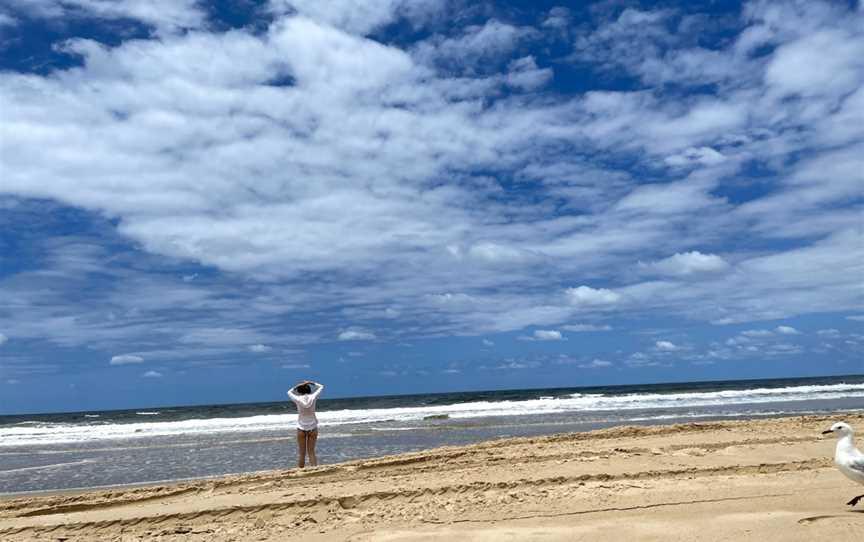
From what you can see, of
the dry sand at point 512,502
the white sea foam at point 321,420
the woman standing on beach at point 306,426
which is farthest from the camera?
the white sea foam at point 321,420

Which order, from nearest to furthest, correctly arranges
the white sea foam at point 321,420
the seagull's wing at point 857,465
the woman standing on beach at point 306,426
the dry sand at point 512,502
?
1. the seagull's wing at point 857,465
2. the dry sand at point 512,502
3. the woman standing on beach at point 306,426
4. the white sea foam at point 321,420

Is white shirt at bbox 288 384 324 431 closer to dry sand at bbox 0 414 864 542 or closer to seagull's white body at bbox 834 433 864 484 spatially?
dry sand at bbox 0 414 864 542

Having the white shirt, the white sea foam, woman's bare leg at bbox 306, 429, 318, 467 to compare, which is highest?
the white shirt

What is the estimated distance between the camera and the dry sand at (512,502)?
5.66 meters

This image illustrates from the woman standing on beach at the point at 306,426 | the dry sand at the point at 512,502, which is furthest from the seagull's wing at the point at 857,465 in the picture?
the woman standing on beach at the point at 306,426

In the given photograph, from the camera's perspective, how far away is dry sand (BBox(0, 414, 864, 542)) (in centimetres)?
566

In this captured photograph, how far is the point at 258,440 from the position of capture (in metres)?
20.6

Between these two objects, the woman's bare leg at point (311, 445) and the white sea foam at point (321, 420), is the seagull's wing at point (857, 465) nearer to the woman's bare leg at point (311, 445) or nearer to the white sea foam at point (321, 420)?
the woman's bare leg at point (311, 445)

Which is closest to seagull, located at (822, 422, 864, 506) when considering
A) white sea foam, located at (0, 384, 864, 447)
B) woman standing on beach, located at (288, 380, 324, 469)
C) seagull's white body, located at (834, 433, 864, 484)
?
seagull's white body, located at (834, 433, 864, 484)

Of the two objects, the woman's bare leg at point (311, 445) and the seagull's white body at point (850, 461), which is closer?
the seagull's white body at point (850, 461)

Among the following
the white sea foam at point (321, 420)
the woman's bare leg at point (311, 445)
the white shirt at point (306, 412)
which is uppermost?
the white shirt at point (306, 412)

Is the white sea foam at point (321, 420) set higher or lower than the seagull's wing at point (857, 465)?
lower

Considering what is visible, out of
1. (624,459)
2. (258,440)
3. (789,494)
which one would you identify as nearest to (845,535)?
(789,494)

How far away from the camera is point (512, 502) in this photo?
7.00m
